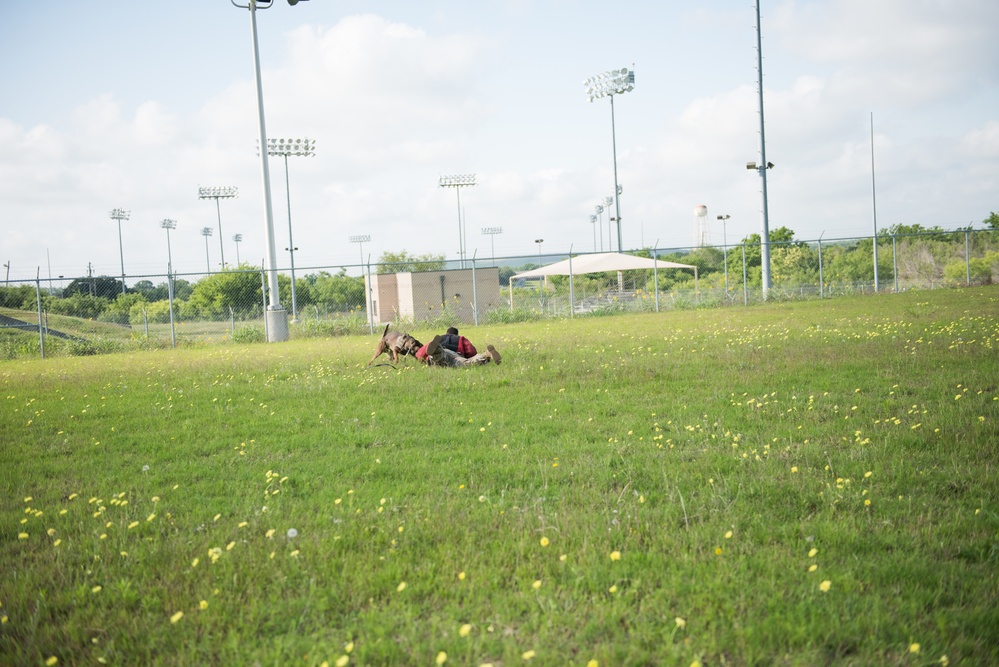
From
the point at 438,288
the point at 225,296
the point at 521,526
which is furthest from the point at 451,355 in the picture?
the point at 438,288

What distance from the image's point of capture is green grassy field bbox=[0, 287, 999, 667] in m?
2.85

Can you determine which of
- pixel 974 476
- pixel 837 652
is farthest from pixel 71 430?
pixel 974 476

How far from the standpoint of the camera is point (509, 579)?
3.39 metres

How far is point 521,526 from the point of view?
13.1 ft

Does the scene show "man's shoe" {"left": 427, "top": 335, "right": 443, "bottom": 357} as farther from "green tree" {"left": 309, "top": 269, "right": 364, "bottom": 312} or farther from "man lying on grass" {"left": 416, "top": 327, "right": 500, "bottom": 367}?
"green tree" {"left": 309, "top": 269, "right": 364, "bottom": 312}

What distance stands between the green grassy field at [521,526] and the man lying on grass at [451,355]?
7.59 ft

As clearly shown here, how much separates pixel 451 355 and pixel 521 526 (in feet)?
23.4

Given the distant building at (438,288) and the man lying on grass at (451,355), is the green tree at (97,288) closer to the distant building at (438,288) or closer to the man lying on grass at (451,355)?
the distant building at (438,288)

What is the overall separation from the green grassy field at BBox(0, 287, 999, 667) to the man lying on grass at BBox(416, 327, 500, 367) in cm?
231

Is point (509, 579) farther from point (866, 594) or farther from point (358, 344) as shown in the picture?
point (358, 344)

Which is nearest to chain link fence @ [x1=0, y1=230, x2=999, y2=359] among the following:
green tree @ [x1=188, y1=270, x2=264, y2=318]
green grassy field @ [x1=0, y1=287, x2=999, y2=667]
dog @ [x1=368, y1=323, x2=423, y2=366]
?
green tree @ [x1=188, y1=270, x2=264, y2=318]

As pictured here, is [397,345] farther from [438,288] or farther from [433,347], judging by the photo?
[438,288]

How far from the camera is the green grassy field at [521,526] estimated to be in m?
2.85

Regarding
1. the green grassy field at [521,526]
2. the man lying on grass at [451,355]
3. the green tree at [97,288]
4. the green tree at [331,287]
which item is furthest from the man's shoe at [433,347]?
the green tree at [331,287]
